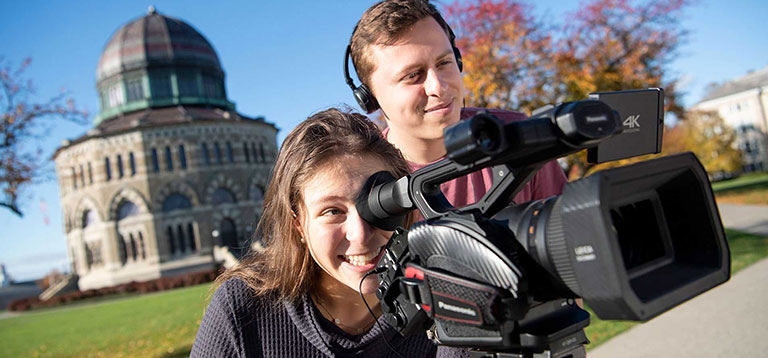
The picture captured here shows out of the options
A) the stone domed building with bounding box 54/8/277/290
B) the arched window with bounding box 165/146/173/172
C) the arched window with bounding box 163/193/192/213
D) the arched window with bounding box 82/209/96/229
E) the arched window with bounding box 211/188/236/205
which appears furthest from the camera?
the arched window with bounding box 82/209/96/229

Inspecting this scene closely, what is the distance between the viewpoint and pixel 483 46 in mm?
15773

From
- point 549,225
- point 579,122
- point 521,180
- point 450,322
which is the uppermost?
point 579,122

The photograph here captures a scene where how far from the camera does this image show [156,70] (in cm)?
4781

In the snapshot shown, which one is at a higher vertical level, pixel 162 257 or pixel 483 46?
pixel 483 46

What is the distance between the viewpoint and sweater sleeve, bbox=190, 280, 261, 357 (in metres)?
2.34

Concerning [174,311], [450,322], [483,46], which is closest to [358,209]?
[450,322]

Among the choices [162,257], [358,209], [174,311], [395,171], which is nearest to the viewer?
[358,209]

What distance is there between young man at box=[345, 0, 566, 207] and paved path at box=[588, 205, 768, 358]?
13.7 ft

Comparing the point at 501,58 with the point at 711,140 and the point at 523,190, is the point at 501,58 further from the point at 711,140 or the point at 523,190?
the point at 711,140

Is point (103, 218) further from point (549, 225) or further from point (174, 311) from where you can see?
point (549, 225)

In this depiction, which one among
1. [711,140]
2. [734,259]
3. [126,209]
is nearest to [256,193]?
[126,209]

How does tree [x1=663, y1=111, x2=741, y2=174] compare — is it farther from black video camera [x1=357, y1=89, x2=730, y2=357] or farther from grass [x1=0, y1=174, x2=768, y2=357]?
black video camera [x1=357, y1=89, x2=730, y2=357]

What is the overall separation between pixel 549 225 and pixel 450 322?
0.38m

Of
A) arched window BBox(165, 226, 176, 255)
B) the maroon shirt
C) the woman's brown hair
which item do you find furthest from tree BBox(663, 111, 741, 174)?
the woman's brown hair
